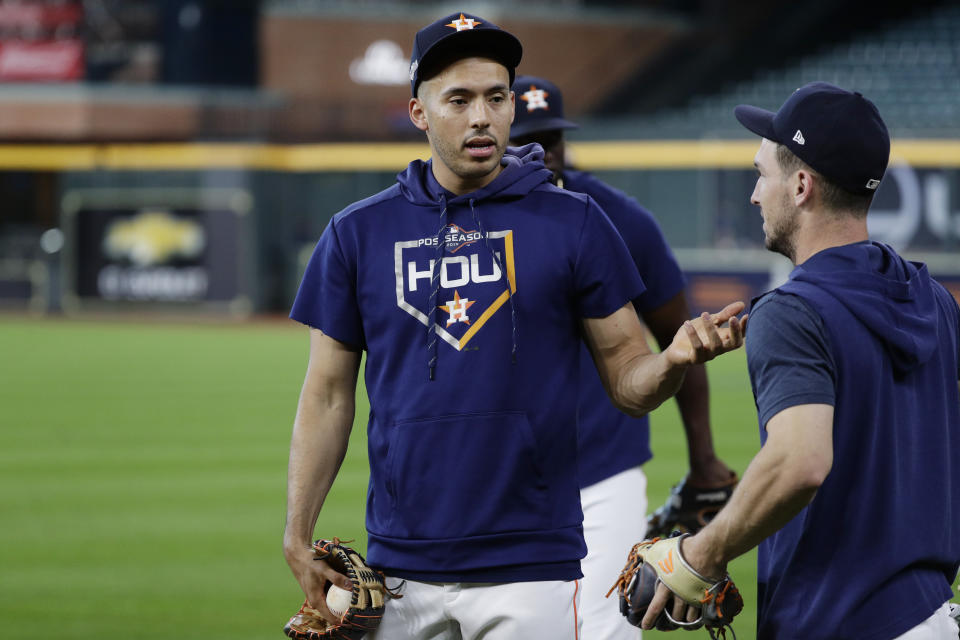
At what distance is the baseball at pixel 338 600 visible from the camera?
10.6 feet

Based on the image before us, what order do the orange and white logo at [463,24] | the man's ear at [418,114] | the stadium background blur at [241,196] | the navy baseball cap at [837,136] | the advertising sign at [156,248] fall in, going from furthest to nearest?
the advertising sign at [156,248], the stadium background blur at [241,196], the man's ear at [418,114], the orange and white logo at [463,24], the navy baseball cap at [837,136]

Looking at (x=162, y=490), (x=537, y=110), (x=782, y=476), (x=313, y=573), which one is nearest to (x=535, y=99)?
(x=537, y=110)

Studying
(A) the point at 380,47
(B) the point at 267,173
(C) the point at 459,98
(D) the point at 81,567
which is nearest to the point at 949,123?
(B) the point at 267,173

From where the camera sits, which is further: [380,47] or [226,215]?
[380,47]

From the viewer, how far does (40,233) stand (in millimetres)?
31359

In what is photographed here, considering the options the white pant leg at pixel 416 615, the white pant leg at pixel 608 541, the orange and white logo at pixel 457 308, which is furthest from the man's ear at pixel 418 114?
the white pant leg at pixel 608 541

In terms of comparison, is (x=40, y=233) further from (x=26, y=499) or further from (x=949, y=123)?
(x=26, y=499)

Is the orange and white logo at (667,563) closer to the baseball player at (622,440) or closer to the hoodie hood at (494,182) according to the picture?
the hoodie hood at (494,182)

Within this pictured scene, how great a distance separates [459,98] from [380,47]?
1354 inches

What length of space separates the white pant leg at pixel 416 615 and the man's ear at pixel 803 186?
47.8 inches

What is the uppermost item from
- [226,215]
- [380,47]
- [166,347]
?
[380,47]

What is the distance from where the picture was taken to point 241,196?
28.3 meters

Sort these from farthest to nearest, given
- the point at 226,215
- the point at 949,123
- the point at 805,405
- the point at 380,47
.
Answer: the point at 380,47 < the point at 226,215 < the point at 949,123 < the point at 805,405

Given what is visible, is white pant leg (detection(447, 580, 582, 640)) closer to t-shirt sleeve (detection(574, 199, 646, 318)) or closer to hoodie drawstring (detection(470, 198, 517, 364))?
hoodie drawstring (detection(470, 198, 517, 364))
